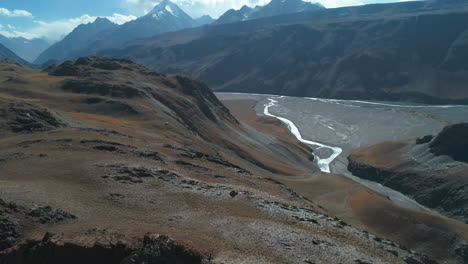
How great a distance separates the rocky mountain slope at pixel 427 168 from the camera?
86812 mm

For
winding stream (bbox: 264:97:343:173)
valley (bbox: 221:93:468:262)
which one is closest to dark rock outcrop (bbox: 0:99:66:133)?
valley (bbox: 221:93:468:262)

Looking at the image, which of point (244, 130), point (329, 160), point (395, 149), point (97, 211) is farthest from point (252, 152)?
point (97, 211)

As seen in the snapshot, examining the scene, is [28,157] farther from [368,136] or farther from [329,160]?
[368,136]

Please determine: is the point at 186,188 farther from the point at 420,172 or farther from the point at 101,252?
the point at 420,172

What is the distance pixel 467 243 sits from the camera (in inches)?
2355

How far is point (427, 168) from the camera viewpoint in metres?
100

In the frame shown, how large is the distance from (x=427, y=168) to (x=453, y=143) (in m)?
11.1

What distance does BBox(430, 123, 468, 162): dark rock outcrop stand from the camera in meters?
102

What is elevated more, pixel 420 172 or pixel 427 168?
pixel 427 168

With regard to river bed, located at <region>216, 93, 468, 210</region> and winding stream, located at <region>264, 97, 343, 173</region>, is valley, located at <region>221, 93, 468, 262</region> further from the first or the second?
winding stream, located at <region>264, 97, 343, 173</region>

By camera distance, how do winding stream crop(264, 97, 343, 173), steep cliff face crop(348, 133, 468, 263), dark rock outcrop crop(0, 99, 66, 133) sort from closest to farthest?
dark rock outcrop crop(0, 99, 66, 133) → steep cliff face crop(348, 133, 468, 263) → winding stream crop(264, 97, 343, 173)

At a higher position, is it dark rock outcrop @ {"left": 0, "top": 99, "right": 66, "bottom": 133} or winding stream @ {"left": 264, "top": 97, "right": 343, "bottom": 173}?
dark rock outcrop @ {"left": 0, "top": 99, "right": 66, "bottom": 133}

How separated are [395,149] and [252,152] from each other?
47.9 metres

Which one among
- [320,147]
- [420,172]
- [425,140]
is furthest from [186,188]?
[320,147]
